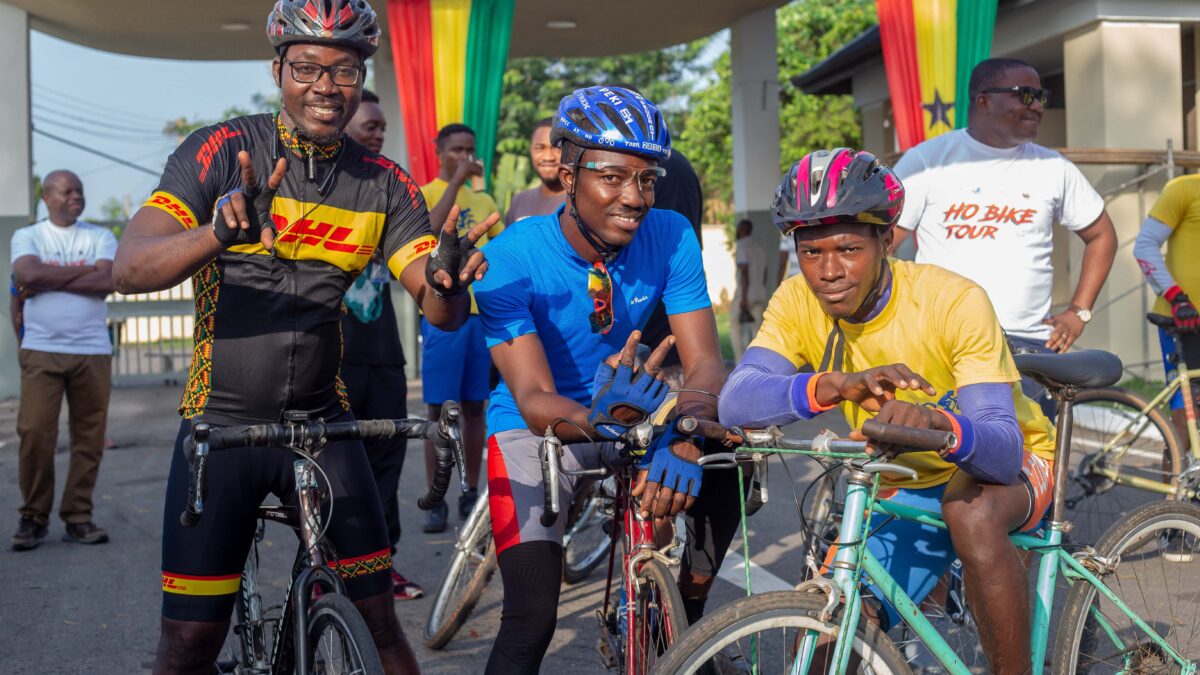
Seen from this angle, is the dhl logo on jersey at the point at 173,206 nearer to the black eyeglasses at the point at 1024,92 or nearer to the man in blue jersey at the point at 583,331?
the man in blue jersey at the point at 583,331

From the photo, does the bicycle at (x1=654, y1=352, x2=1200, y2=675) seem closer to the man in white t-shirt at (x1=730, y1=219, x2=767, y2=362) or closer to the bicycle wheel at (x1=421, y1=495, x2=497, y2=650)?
the bicycle wheel at (x1=421, y1=495, x2=497, y2=650)

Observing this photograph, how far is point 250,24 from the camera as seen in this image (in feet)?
58.0

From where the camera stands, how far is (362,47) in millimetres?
3451

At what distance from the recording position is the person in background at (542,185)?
774 centimetres

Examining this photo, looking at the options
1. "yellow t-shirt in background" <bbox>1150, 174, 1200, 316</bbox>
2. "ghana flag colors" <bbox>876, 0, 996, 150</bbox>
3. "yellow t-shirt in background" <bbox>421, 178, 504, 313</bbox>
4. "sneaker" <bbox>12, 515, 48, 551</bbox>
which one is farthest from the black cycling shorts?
"ghana flag colors" <bbox>876, 0, 996, 150</bbox>

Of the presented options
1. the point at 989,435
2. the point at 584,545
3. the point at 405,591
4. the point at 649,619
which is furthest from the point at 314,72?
the point at 584,545

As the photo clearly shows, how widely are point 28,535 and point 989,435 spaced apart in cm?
633

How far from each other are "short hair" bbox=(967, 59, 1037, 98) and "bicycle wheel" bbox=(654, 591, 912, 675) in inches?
146

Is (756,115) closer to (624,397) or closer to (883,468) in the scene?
(624,397)

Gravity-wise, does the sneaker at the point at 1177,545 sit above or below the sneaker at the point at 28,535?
above

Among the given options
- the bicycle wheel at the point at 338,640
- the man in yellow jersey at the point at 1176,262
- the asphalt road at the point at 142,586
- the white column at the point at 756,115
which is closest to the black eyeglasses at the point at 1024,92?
the man in yellow jersey at the point at 1176,262

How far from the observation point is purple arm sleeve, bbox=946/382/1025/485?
3.07 meters

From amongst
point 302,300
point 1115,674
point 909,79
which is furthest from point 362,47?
point 909,79

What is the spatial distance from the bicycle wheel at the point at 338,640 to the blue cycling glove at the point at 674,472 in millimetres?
850
